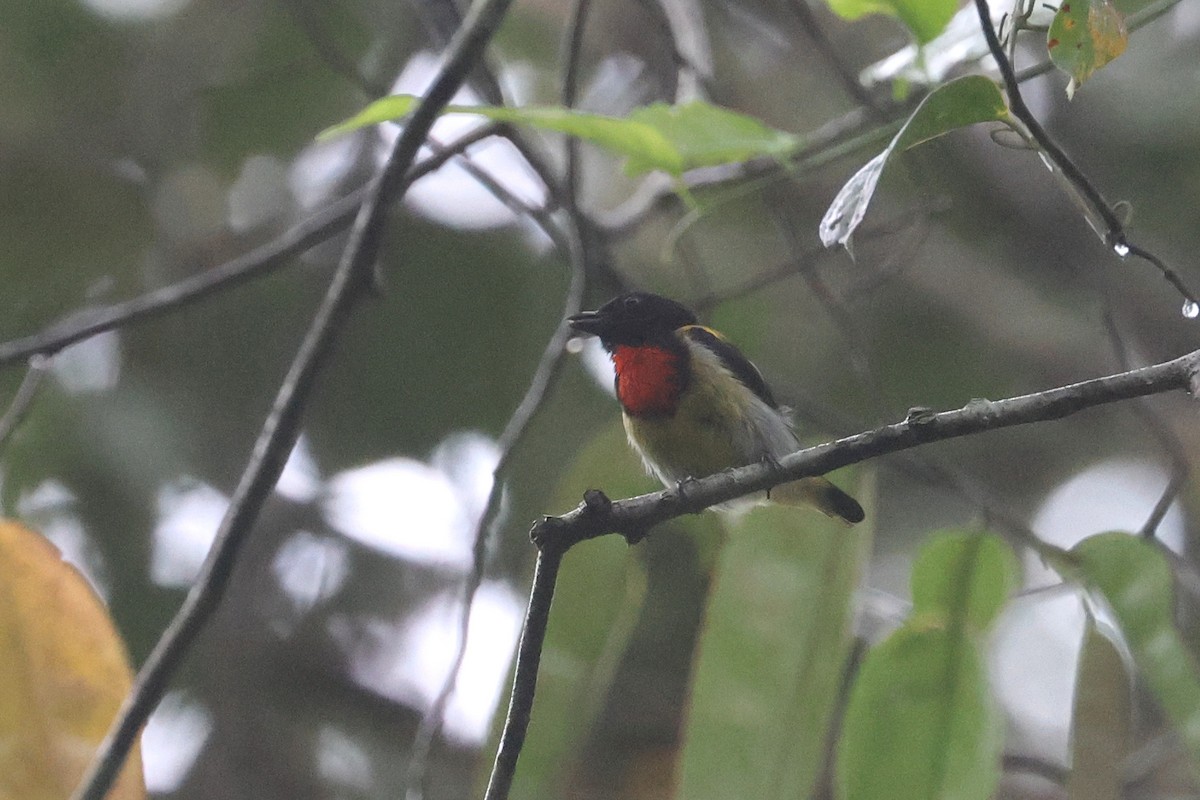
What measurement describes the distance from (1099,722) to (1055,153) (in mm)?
1025

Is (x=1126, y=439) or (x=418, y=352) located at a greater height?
(x=1126, y=439)

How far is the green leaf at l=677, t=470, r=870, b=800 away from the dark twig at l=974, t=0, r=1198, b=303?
2.98 ft

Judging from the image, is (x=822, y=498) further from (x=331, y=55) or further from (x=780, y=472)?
(x=331, y=55)

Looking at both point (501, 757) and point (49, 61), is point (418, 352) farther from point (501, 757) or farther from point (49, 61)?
point (501, 757)

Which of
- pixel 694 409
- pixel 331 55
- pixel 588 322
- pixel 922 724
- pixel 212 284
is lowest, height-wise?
pixel 922 724

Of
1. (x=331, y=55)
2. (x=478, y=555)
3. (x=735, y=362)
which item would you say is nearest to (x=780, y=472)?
(x=478, y=555)

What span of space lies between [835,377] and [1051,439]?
1.01 m

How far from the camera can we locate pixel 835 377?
5293 millimetres

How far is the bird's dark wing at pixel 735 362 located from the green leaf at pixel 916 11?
124 cm

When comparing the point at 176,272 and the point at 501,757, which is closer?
the point at 501,757

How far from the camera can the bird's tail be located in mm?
2678

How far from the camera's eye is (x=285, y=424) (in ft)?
7.01

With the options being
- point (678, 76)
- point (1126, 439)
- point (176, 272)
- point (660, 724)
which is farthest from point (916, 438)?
point (1126, 439)

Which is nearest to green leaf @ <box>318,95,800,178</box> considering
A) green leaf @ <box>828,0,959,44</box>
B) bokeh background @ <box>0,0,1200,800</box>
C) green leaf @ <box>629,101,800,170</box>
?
green leaf @ <box>629,101,800,170</box>
